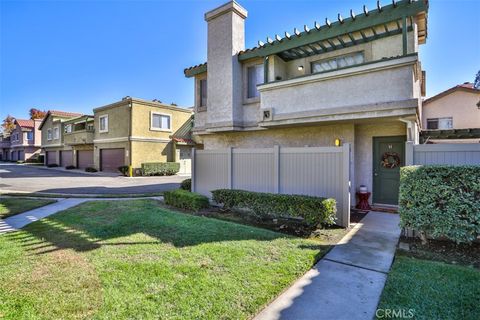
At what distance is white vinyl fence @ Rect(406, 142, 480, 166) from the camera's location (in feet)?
18.5

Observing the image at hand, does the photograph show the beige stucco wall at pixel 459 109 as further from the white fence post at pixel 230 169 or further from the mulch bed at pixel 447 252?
the white fence post at pixel 230 169

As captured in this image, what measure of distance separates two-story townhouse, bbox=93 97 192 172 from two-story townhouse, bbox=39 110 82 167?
Answer: 9.47m

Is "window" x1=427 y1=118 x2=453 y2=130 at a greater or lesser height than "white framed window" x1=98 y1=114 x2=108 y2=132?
lesser

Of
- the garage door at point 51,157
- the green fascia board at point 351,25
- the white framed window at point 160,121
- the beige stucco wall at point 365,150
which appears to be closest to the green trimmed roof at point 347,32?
the green fascia board at point 351,25

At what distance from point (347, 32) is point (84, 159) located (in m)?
31.2

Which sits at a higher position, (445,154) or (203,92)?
(203,92)

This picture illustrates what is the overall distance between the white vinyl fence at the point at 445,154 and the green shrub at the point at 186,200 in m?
6.24

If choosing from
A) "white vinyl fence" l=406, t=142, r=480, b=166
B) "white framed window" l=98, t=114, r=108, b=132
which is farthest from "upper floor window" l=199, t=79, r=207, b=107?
"white framed window" l=98, t=114, r=108, b=132

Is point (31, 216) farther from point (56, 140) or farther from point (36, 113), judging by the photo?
point (36, 113)

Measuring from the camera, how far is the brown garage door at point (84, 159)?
2930 centimetres

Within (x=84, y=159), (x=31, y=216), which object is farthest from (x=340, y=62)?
(x=84, y=159)

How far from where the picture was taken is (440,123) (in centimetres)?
1989

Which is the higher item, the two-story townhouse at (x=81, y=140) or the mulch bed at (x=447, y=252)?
the two-story townhouse at (x=81, y=140)

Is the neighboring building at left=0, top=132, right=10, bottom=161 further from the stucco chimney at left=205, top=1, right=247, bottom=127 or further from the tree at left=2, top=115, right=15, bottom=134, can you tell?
the stucco chimney at left=205, top=1, right=247, bottom=127
